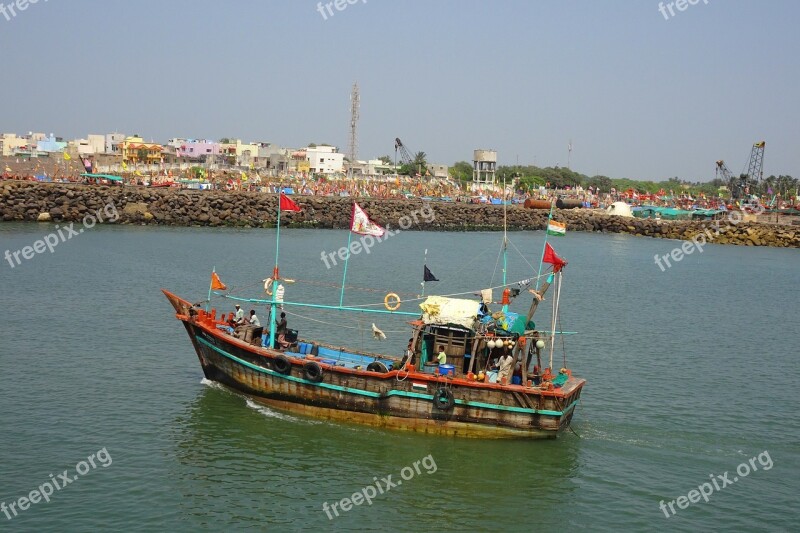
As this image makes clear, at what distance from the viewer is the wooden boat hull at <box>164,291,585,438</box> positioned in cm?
1995

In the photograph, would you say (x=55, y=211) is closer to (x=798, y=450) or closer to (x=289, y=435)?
(x=289, y=435)

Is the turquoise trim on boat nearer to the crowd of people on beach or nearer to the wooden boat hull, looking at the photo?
the wooden boat hull

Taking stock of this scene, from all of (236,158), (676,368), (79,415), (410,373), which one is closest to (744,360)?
(676,368)

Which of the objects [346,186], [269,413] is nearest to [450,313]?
[269,413]

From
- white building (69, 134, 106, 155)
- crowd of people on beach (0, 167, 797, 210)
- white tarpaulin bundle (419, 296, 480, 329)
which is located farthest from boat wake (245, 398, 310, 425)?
white building (69, 134, 106, 155)

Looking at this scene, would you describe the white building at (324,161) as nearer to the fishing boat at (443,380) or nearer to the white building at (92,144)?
the white building at (92,144)

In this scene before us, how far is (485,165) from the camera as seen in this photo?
164000 millimetres

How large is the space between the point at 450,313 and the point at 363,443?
392cm

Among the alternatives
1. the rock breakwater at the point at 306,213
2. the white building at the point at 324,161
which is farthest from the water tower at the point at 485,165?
the rock breakwater at the point at 306,213

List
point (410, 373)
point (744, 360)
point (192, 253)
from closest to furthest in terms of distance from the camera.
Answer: point (410, 373) → point (744, 360) → point (192, 253)

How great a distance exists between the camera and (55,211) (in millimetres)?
70375

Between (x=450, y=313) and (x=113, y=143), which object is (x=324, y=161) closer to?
(x=113, y=143)

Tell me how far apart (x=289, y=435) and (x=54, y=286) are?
23.5 metres

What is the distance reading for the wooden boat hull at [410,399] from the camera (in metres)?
20.0
